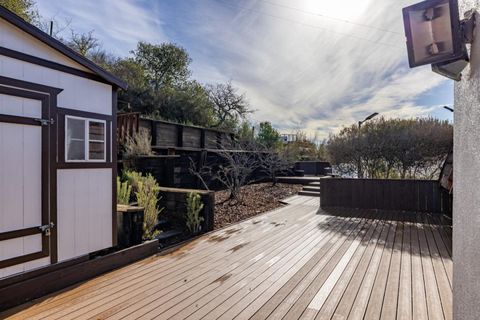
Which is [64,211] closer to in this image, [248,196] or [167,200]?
[167,200]

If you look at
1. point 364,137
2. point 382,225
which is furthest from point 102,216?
point 364,137

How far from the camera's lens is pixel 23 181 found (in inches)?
92.6

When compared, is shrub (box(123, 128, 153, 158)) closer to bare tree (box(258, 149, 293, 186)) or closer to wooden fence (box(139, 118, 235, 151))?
wooden fence (box(139, 118, 235, 151))

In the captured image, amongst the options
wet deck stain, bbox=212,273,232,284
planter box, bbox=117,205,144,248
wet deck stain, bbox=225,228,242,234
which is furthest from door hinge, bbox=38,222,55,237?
wet deck stain, bbox=225,228,242,234

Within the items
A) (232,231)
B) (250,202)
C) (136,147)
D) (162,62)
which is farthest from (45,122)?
(162,62)

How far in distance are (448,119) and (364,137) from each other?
2020 mm

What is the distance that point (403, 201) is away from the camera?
234 inches

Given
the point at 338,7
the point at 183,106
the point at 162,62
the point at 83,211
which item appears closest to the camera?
the point at 83,211

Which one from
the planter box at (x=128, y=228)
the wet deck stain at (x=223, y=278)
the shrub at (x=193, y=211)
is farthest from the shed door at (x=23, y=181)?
the shrub at (x=193, y=211)

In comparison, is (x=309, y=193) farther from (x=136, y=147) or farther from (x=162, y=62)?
(x=162, y=62)

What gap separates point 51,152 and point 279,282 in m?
2.63

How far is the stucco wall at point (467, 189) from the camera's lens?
1151 millimetres

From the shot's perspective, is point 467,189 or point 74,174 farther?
point 74,174

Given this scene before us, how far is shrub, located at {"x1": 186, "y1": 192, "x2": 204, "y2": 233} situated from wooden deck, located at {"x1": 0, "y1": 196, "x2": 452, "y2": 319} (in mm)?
324
